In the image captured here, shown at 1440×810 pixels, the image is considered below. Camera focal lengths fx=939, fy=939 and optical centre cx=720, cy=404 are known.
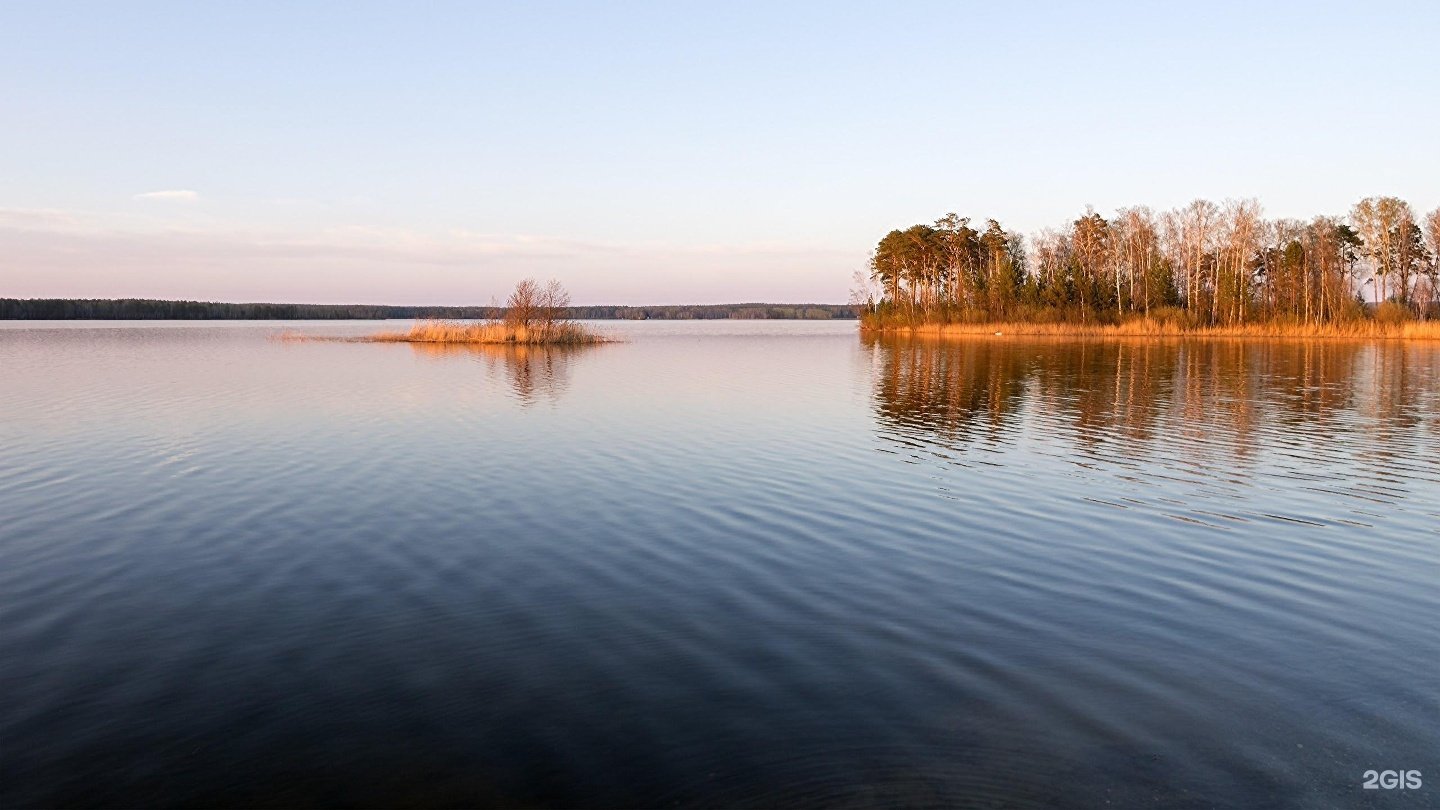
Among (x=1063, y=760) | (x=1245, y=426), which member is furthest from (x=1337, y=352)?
(x=1063, y=760)

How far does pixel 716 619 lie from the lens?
8.19 m

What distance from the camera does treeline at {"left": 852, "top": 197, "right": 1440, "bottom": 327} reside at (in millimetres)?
85188

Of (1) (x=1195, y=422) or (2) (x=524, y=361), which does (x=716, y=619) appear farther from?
(2) (x=524, y=361)

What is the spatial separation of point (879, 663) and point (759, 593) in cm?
203

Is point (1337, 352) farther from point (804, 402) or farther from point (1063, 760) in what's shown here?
point (1063, 760)

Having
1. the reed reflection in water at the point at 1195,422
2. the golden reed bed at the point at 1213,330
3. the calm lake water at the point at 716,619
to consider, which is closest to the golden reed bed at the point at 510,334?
the reed reflection in water at the point at 1195,422

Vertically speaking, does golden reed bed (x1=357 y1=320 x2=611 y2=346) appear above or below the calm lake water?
above

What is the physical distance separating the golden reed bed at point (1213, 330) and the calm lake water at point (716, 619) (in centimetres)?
6176

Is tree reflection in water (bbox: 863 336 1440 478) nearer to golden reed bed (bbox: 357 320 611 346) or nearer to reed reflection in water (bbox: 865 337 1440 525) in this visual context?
reed reflection in water (bbox: 865 337 1440 525)

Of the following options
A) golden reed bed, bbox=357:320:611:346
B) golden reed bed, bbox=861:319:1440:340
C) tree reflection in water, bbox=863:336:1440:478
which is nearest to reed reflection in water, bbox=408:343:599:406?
golden reed bed, bbox=357:320:611:346

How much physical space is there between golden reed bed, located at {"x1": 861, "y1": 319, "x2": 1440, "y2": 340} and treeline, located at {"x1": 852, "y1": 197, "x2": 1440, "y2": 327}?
152 centimetres

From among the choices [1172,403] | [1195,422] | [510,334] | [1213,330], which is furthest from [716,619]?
[1213,330]

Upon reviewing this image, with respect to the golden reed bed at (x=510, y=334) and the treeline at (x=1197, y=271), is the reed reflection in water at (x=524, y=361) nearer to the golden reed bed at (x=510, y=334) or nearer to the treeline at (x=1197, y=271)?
the golden reed bed at (x=510, y=334)

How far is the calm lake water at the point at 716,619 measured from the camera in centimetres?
550
